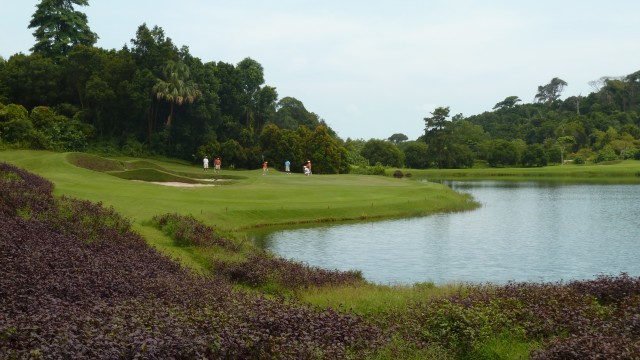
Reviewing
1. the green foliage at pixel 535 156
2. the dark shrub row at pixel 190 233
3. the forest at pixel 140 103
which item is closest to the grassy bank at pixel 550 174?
the green foliage at pixel 535 156

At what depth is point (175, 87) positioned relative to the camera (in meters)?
83.4

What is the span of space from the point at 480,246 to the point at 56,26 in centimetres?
8990

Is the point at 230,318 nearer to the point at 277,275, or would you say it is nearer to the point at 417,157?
the point at 277,275

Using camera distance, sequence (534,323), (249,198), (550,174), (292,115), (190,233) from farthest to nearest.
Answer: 1. (292,115)
2. (550,174)
3. (249,198)
4. (190,233)
5. (534,323)

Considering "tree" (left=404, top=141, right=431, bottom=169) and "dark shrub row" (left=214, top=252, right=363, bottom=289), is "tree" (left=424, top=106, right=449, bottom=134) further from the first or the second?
"dark shrub row" (left=214, top=252, right=363, bottom=289)

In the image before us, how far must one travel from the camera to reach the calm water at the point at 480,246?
84.1 feet

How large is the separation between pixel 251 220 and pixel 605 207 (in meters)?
30.5

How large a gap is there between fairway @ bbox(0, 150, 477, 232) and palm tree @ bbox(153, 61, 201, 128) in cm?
2364

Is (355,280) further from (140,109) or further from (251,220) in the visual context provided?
(140,109)

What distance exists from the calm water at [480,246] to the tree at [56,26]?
77.6 meters

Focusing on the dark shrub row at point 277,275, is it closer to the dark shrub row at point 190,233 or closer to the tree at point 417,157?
the dark shrub row at point 190,233

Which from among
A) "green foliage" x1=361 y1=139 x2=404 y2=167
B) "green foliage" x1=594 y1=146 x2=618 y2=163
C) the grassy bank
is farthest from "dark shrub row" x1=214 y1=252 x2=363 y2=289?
"green foliage" x1=594 y1=146 x2=618 y2=163

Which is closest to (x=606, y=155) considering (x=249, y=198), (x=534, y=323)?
(x=249, y=198)

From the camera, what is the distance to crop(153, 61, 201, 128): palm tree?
82.2m
